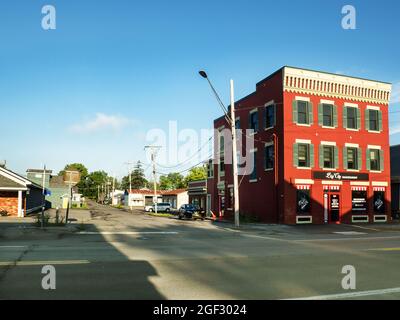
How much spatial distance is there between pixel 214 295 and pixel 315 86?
2745cm

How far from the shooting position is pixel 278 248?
1502cm

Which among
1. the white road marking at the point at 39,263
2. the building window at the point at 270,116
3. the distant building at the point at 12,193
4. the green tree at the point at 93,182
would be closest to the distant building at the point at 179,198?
the distant building at the point at 12,193

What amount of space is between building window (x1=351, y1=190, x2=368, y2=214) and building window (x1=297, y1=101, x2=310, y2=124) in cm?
735

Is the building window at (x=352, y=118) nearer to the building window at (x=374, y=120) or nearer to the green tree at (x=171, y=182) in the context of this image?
the building window at (x=374, y=120)

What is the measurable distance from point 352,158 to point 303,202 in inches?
252

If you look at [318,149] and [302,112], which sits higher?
[302,112]

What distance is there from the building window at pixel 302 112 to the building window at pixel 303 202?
5616 millimetres

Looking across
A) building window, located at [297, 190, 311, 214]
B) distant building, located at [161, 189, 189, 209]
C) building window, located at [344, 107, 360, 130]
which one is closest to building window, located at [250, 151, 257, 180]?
building window, located at [297, 190, 311, 214]

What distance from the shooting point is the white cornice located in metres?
31.0

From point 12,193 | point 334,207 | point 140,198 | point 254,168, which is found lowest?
point 140,198

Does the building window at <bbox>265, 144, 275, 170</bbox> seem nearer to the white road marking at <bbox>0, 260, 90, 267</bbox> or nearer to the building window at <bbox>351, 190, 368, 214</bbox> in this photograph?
the building window at <bbox>351, 190, 368, 214</bbox>

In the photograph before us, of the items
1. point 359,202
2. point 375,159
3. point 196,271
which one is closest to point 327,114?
point 375,159

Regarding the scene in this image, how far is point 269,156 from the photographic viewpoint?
1286 inches

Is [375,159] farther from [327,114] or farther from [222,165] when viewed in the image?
[222,165]
